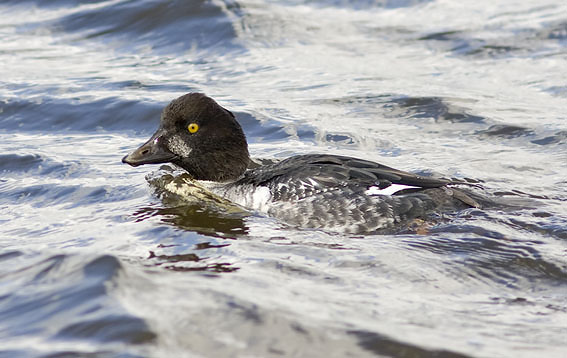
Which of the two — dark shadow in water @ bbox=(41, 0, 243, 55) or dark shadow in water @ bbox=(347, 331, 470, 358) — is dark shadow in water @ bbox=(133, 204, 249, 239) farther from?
dark shadow in water @ bbox=(41, 0, 243, 55)

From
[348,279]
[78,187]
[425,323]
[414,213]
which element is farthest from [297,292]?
[78,187]

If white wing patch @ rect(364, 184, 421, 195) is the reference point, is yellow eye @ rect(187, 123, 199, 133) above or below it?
above

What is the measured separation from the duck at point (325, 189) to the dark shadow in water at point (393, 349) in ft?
7.56

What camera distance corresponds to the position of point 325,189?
7.00 meters

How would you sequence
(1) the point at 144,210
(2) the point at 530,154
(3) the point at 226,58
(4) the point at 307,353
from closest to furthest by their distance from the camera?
(4) the point at 307,353
(1) the point at 144,210
(2) the point at 530,154
(3) the point at 226,58

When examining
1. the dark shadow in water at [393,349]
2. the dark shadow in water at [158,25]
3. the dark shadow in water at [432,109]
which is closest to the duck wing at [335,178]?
the dark shadow in water at [393,349]

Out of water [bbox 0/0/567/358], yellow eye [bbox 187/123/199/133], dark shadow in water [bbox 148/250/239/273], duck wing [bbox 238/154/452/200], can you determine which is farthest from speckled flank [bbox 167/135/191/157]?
dark shadow in water [bbox 148/250/239/273]

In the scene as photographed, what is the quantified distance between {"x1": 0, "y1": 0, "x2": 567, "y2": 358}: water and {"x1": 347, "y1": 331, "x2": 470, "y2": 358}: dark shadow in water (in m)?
0.01


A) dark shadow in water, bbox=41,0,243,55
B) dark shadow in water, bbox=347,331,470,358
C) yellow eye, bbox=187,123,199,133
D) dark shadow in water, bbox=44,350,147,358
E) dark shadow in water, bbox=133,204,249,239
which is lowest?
dark shadow in water, bbox=133,204,249,239

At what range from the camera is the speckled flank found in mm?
7660

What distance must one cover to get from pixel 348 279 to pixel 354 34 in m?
8.40

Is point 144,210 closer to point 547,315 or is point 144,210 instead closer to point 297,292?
point 297,292

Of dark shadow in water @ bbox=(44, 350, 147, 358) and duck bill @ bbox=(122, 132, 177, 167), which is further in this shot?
duck bill @ bbox=(122, 132, 177, 167)

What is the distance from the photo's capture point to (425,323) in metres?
4.78
